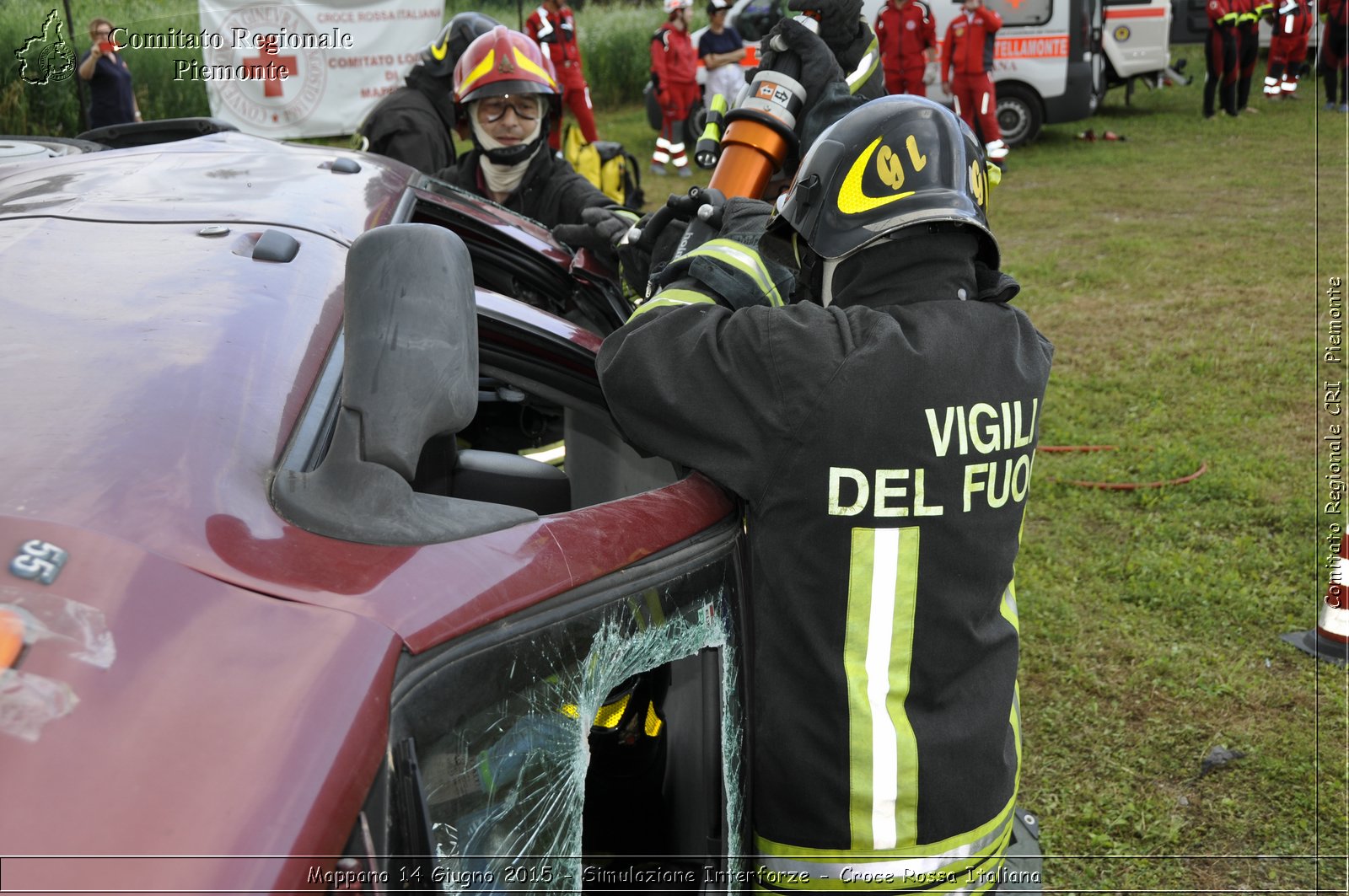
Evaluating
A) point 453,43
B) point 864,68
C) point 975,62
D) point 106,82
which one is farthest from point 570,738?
point 975,62

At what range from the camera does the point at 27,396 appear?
1.19m

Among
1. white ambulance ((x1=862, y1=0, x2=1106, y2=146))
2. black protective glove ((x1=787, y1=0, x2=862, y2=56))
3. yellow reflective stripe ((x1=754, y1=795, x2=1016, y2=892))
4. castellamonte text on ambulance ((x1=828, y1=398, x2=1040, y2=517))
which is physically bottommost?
yellow reflective stripe ((x1=754, y1=795, x2=1016, y2=892))

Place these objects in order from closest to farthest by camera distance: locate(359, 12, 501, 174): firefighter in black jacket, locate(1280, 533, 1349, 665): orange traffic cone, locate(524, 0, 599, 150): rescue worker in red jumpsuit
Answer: locate(1280, 533, 1349, 665): orange traffic cone, locate(359, 12, 501, 174): firefighter in black jacket, locate(524, 0, 599, 150): rescue worker in red jumpsuit

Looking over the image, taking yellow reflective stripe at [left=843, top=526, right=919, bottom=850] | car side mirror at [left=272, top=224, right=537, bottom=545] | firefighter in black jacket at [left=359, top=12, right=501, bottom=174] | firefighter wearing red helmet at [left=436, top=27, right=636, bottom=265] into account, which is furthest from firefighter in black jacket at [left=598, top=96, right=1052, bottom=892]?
firefighter in black jacket at [left=359, top=12, right=501, bottom=174]

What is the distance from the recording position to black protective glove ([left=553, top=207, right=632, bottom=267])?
285 centimetres

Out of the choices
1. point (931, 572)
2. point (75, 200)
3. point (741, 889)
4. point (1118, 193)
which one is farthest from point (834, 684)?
point (1118, 193)

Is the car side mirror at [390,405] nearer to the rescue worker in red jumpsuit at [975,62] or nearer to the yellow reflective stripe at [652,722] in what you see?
the yellow reflective stripe at [652,722]

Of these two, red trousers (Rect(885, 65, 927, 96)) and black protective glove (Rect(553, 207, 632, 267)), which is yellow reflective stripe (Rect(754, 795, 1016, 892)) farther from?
red trousers (Rect(885, 65, 927, 96))

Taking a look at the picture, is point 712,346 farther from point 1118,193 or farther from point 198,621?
point 1118,193

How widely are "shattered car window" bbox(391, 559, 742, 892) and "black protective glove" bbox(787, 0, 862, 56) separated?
287 centimetres

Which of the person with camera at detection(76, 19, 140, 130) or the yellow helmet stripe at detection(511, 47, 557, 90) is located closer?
the yellow helmet stripe at detection(511, 47, 557, 90)

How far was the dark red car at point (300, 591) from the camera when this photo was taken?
88 cm

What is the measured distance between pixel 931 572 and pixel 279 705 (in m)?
0.96

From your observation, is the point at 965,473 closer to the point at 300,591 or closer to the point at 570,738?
the point at 570,738
